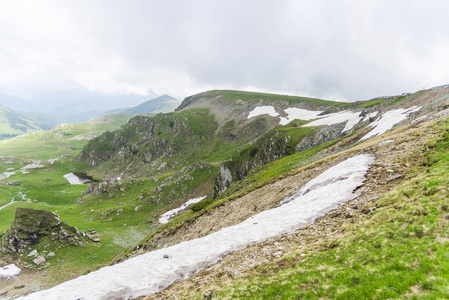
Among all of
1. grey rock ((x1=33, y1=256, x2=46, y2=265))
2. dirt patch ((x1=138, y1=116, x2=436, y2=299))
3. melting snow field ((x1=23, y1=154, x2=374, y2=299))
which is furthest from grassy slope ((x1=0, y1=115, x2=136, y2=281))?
dirt patch ((x1=138, y1=116, x2=436, y2=299))

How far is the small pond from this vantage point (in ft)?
545

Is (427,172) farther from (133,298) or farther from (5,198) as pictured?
(5,198)

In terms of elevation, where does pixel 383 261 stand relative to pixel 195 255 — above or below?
above

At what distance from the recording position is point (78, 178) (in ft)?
573

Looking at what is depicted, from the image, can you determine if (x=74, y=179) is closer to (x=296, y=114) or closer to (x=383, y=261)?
(x=296, y=114)

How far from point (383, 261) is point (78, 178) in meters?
214

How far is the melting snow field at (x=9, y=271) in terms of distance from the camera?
39281mm

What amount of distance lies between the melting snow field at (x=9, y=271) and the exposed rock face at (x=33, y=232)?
4.21 metres

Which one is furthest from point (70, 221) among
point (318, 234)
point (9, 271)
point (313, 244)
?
point (313, 244)

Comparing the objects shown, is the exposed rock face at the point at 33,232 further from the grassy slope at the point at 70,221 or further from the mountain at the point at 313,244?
the grassy slope at the point at 70,221

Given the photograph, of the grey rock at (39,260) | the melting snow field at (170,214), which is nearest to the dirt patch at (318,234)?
the grey rock at (39,260)

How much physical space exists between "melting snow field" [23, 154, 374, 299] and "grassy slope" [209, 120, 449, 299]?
5.36 meters

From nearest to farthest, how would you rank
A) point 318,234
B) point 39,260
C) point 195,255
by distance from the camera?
point 318,234 < point 195,255 < point 39,260

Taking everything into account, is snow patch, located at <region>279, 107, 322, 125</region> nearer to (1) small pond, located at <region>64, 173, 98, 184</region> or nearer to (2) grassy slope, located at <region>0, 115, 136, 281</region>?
(2) grassy slope, located at <region>0, 115, 136, 281</region>
